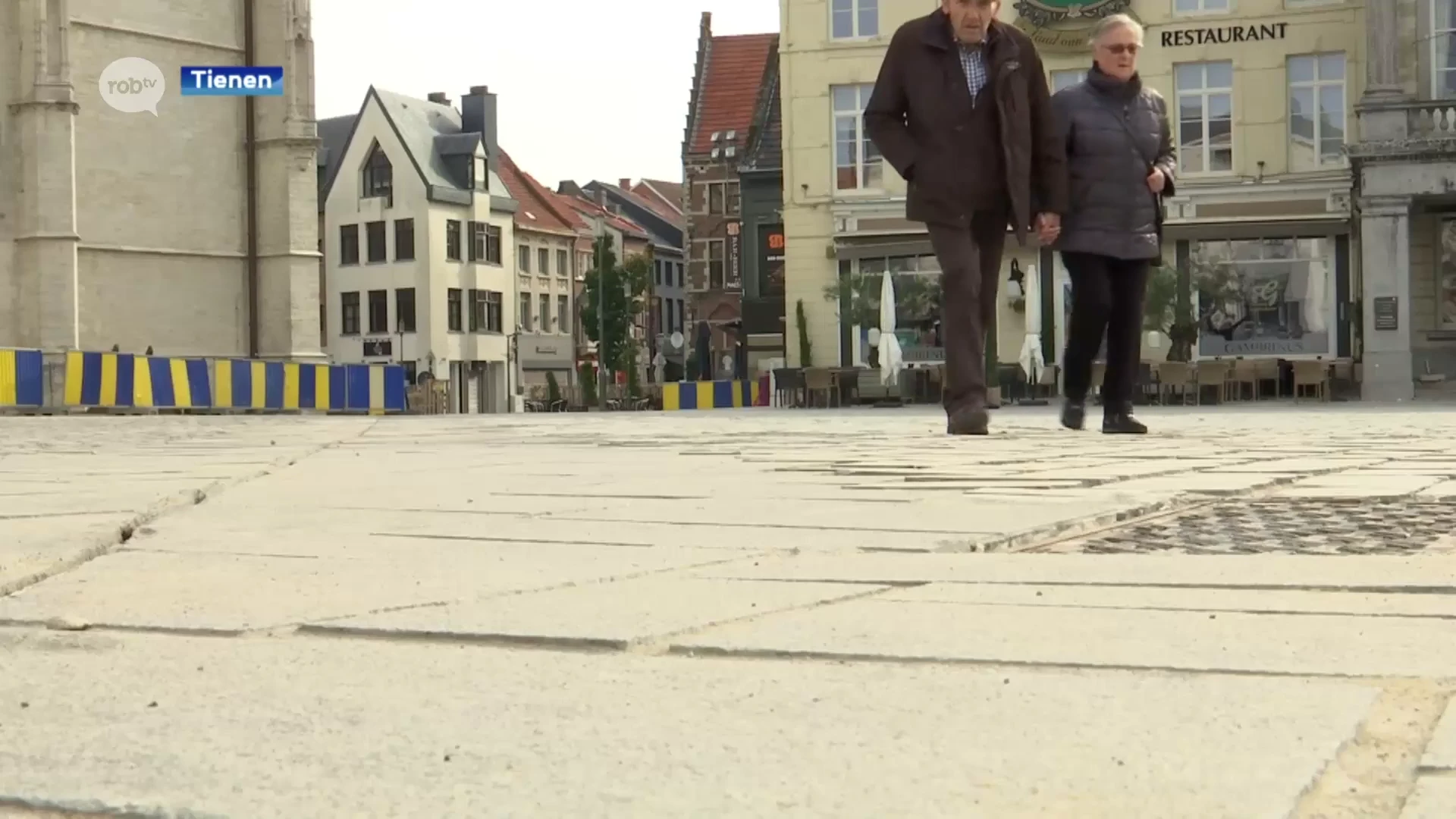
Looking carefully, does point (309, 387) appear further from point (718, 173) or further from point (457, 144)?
point (457, 144)

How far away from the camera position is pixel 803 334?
40.5 metres

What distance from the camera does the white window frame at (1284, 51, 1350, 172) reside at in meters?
35.9

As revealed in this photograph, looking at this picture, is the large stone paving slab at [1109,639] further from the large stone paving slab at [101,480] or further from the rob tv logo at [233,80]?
the rob tv logo at [233,80]

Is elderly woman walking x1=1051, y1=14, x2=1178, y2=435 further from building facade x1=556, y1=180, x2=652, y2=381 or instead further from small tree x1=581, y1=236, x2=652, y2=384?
building facade x1=556, y1=180, x2=652, y2=381

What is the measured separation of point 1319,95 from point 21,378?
24713 mm

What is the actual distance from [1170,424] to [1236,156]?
991 inches

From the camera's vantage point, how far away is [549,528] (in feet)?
15.4

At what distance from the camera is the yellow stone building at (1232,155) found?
36.1 metres

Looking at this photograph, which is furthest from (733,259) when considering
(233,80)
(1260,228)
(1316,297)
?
(1316,297)

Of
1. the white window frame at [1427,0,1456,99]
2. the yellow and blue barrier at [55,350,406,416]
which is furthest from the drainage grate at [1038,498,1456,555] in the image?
the yellow and blue barrier at [55,350,406,416]

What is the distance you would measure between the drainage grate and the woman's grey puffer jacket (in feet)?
12.9

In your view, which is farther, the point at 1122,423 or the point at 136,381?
the point at 136,381

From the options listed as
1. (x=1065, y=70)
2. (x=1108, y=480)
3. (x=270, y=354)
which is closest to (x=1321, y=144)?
(x=1065, y=70)

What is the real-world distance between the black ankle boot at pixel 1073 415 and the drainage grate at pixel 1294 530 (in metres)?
4.91
